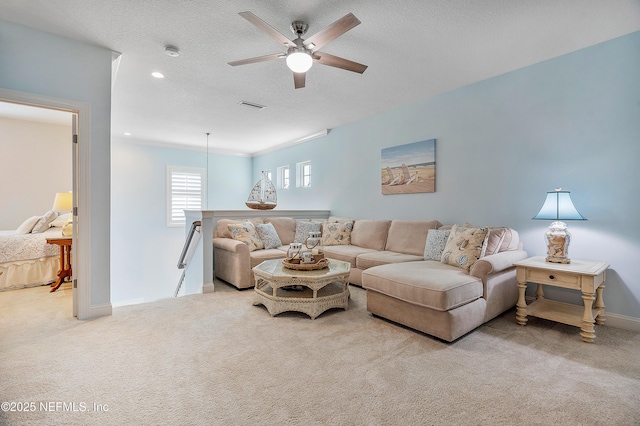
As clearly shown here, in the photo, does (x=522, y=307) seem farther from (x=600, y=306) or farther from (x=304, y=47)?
(x=304, y=47)

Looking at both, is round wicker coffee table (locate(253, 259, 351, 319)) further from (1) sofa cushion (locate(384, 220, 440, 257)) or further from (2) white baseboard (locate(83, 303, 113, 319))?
(2) white baseboard (locate(83, 303, 113, 319))

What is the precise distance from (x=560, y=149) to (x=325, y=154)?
3804mm

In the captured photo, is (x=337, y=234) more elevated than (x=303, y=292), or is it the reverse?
(x=337, y=234)

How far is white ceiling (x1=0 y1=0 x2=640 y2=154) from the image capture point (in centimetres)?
229

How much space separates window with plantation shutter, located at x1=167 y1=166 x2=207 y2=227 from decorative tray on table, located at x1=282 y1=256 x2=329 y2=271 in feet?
15.8

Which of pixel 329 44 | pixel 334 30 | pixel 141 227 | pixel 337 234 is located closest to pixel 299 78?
pixel 329 44

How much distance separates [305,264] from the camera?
307 centimetres

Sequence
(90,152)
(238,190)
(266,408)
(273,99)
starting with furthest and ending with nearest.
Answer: (238,190) < (273,99) < (90,152) < (266,408)

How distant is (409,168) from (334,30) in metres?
2.68

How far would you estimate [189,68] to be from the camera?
10.8 feet

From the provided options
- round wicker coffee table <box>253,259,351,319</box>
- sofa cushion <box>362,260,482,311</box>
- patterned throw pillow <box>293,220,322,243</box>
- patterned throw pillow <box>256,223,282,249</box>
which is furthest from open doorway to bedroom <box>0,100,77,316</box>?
sofa cushion <box>362,260,482,311</box>

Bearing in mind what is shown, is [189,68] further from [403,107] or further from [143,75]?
[403,107]

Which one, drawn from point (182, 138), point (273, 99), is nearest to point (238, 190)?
point (182, 138)

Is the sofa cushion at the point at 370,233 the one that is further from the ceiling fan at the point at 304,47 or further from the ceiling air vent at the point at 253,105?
the ceiling fan at the point at 304,47
